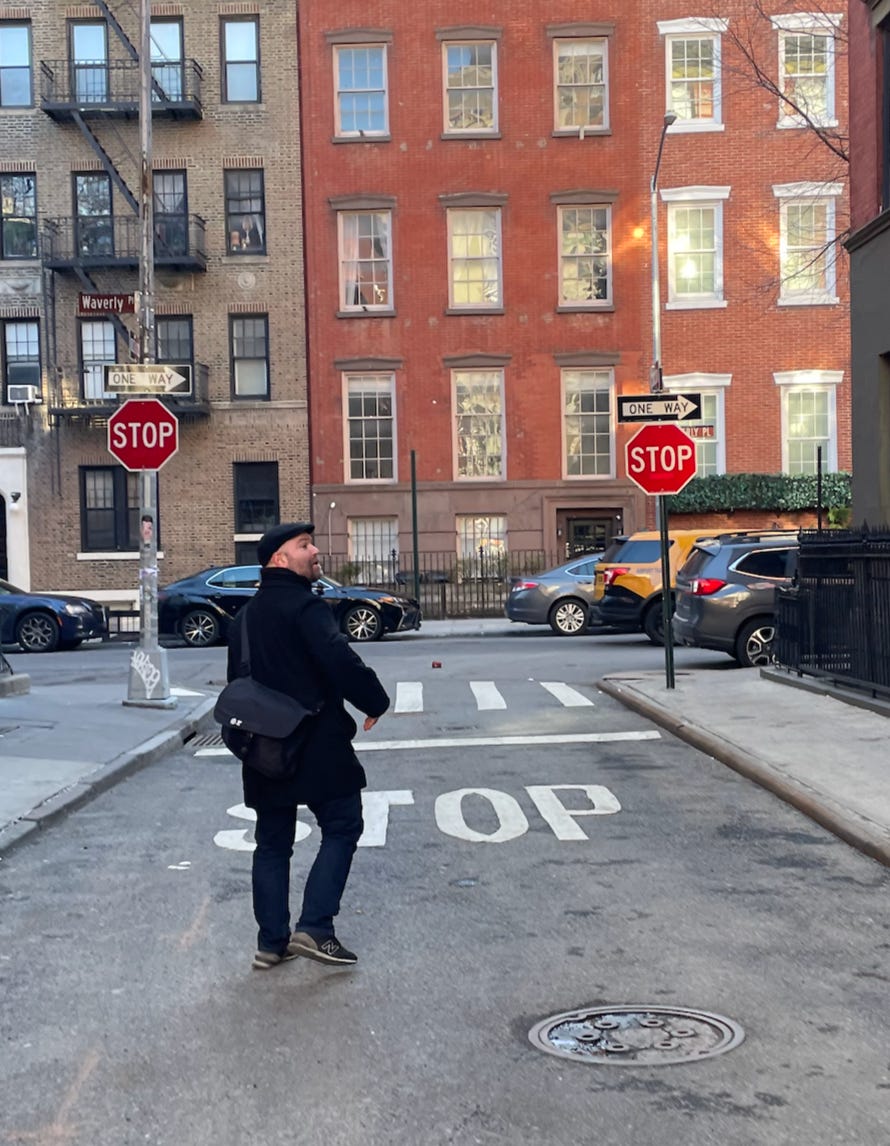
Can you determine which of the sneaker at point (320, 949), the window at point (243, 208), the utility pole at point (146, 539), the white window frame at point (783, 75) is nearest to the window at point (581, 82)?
the white window frame at point (783, 75)

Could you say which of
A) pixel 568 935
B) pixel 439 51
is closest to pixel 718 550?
pixel 568 935

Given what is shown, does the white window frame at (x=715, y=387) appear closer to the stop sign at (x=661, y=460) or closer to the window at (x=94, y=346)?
the window at (x=94, y=346)

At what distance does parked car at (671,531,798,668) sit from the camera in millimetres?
18031

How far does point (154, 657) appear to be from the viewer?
48.6ft

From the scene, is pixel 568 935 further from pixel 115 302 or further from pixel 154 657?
pixel 115 302

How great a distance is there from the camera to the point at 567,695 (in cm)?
1589

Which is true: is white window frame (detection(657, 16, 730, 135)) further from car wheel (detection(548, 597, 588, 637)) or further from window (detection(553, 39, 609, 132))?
car wheel (detection(548, 597, 588, 637))

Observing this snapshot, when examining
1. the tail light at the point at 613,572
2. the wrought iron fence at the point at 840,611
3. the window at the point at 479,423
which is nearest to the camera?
the wrought iron fence at the point at 840,611

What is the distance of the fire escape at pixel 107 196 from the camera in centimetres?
3328

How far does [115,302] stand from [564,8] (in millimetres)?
22048

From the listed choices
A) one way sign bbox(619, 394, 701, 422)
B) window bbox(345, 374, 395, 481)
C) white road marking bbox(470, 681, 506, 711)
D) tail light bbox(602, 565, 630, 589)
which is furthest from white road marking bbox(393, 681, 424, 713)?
window bbox(345, 374, 395, 481)

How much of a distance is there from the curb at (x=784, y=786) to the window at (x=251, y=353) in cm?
2154

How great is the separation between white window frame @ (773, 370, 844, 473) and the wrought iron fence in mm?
18168

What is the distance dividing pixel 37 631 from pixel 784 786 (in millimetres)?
18571
